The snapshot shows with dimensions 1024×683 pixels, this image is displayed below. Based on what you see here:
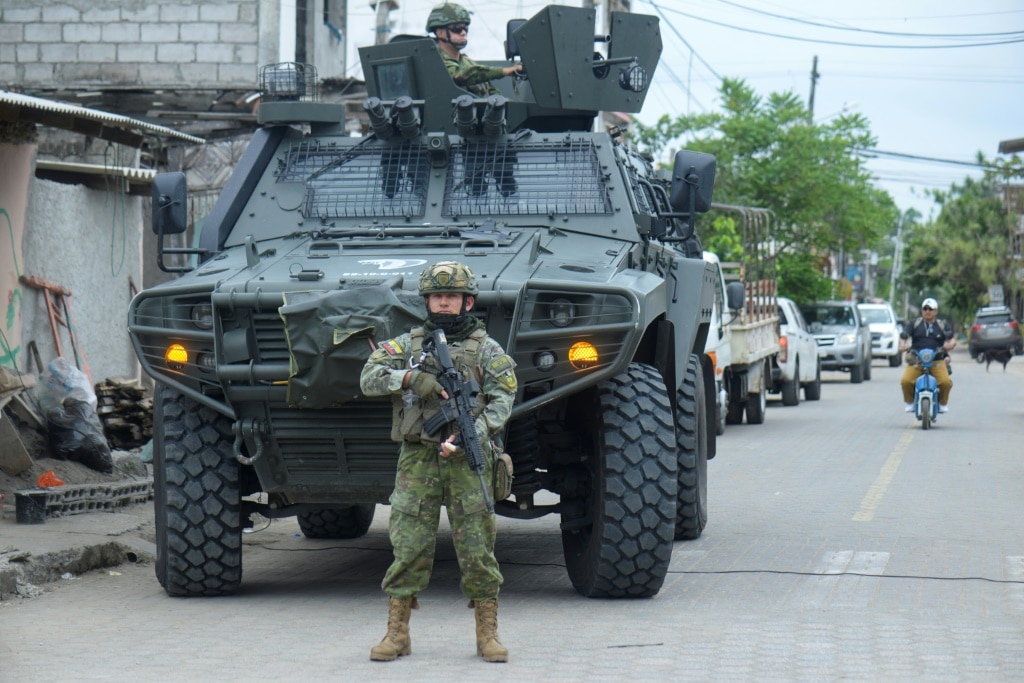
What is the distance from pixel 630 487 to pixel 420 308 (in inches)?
53.9

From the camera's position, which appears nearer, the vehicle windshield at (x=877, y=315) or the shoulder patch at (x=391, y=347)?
the shoulder patch at (x=391, y=347)

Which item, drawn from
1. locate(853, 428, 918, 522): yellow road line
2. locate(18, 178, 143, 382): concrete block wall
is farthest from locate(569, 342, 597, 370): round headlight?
locate(18, 178, 143, 382): concrete block wall

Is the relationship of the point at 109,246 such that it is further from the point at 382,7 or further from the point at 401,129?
the point at 382,7

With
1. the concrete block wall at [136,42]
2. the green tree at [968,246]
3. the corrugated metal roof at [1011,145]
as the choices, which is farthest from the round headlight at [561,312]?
the green tree at [968,246]

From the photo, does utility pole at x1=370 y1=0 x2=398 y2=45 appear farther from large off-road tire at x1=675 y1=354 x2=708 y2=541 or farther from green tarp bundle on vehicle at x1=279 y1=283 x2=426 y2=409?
green tarp bundle on vehicle at x1=279 y1=283 x2=426 y2=409

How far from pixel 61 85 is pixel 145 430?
961cm

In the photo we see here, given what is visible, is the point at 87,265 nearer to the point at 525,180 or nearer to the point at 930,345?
the point at 525,180

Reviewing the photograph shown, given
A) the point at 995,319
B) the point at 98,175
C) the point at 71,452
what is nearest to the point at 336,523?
the point at 71,452

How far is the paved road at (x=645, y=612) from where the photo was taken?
246 inches

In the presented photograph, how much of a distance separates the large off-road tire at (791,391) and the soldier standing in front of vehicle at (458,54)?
15441mm

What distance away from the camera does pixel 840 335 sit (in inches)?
1260

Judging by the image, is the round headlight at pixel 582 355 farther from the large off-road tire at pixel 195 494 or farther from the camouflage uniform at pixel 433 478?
the large off-road tire at pixel 195 494

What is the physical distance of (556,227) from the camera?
28.2 ft

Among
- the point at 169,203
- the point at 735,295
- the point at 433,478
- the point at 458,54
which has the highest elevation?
the point at 458,54
